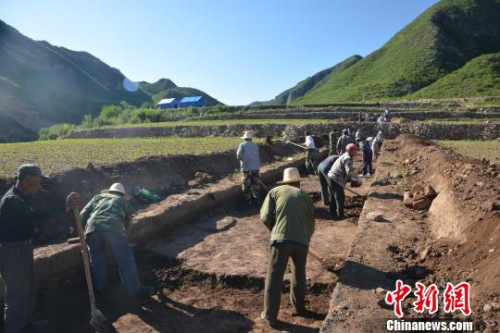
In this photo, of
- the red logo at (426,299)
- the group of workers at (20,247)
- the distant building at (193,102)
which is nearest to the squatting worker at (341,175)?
the red logo at (426,299)

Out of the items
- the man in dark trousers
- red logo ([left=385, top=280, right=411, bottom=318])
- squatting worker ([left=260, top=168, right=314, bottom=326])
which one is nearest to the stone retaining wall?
the man in dark trousers

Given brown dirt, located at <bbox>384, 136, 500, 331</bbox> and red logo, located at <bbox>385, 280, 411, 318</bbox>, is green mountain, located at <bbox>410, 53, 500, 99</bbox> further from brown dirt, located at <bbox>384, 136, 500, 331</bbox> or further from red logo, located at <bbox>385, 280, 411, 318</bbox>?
red logo, located at <bbox>385, 280, 411, 318</bbox>

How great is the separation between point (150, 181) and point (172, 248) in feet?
11.1

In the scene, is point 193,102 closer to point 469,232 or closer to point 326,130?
point 326,130

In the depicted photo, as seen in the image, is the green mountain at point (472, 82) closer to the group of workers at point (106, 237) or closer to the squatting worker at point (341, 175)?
the squatting worker at point (341, 175)

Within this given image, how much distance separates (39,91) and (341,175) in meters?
89.0

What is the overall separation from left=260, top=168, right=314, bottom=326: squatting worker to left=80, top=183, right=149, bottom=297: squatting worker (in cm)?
177

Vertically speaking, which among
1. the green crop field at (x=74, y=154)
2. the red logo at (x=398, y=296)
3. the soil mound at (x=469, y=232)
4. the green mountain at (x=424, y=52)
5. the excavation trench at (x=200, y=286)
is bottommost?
the excavation trench at (x=200, y=286)

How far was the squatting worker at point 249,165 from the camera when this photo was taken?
30.7 feet

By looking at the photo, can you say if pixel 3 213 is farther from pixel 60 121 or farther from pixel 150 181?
pixel 60 121

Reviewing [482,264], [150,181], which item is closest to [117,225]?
[482,264]

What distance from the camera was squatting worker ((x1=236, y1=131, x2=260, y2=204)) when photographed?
30.7 feet

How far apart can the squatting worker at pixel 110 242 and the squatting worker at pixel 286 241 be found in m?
Answer: 1.77

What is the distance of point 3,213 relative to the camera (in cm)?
403
